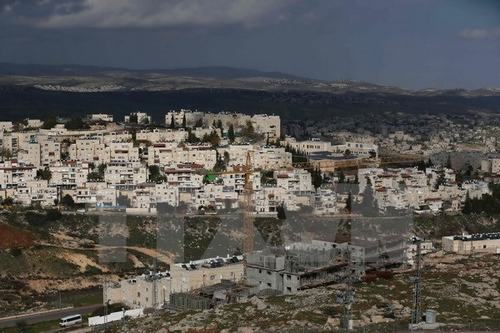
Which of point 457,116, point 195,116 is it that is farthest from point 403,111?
point 195,116

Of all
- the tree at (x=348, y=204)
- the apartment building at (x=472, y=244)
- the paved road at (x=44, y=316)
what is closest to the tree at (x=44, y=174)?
the tree at (x=348, y=204)

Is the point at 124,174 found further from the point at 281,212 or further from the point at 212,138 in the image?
the point at 212,138

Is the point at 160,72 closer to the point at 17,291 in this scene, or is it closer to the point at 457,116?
the point at 457,116

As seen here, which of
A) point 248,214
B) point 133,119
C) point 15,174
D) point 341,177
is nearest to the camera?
point 248,214

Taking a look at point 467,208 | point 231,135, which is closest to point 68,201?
point 467,208

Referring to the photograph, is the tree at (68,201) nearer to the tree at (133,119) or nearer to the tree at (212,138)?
the tree at (212,138)
